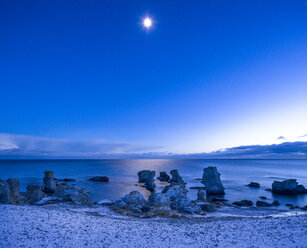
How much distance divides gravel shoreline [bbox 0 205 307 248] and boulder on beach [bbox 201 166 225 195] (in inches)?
1483

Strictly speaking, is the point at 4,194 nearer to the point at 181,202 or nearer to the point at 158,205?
the point at 158,205

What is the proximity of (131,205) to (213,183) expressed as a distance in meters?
34.5

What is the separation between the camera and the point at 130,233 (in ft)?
48.0

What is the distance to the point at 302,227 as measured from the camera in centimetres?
1430

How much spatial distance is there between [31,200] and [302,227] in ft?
130

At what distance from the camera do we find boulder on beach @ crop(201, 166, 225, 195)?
2078 inches

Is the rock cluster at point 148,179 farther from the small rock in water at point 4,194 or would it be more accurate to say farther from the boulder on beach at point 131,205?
the small rock in water at point 4,194

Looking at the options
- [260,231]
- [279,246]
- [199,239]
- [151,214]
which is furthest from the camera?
[151,214]

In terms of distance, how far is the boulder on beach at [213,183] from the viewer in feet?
173

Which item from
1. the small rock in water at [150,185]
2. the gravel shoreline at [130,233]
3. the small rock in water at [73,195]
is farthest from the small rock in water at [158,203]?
the small rock in water at [150,185]

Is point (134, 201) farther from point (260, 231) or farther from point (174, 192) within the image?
point (260, 231)

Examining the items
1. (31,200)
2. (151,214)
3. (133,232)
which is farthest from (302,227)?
(31,200)

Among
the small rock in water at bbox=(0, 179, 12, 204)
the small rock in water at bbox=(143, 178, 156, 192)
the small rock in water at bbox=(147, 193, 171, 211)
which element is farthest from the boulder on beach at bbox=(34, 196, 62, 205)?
the small rock in water at bbox=(143, 178, 156, 192)

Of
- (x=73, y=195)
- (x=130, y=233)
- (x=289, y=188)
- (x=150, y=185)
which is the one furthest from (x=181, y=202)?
(x=289, y=188)
